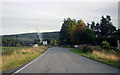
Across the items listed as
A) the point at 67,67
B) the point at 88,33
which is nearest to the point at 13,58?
the point at 67,67

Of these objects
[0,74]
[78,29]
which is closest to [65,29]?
[78,29]

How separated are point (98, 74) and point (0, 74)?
18.6ft

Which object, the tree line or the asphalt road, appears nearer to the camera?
the asphalt road

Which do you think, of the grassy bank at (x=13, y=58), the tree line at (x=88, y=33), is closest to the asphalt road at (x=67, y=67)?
the grassy bank at (x=13, y=58)

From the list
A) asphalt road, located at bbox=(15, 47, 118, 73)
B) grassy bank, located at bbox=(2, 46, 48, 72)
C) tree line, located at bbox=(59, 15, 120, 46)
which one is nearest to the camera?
→ asphalt road, located at bbox=(15, 47, 118, 73)

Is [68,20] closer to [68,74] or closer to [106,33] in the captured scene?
[106,33]

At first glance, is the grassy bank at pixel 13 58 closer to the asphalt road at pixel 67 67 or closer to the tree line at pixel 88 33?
the asphalt road at pixel 67 67

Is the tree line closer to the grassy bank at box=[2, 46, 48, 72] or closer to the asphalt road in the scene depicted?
the grassy bank at box=[2, 46, 48, 72]

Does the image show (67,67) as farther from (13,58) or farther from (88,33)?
(88,33)

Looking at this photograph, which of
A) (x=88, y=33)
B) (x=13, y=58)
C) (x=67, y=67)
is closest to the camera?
(x=67, y=67)

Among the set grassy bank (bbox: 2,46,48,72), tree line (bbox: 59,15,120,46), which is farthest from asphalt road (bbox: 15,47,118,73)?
tree line (bbox: 59,15,120,46)

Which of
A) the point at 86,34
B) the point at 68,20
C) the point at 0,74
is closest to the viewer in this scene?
the point at 0,74

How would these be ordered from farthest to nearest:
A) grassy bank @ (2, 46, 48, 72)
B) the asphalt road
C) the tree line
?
the tree line < grassy bank @ (2, 46, 48, 72) < the asphalt road

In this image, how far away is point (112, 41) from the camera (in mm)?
46438
